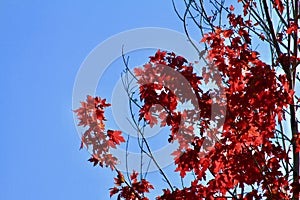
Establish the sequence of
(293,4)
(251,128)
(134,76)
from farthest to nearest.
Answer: (293,4)
(134,76)
(251,128)

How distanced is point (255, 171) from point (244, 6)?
2565 mm

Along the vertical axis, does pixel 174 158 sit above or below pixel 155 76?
below

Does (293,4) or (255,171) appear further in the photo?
(293,4)

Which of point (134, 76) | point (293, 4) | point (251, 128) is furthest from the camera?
point (293, 4)

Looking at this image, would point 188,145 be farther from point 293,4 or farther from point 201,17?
point 293,4

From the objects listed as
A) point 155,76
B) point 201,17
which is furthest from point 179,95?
point 201,17

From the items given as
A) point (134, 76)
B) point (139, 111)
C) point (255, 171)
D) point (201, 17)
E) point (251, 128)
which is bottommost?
point (255, 171)

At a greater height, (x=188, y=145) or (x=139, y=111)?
(x=139, y=111)

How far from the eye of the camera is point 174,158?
501 centimetres

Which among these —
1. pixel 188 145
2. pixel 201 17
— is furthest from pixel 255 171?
pixel 201 17

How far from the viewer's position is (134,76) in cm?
526

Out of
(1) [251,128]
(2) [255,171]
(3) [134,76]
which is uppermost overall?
(3) [134,76]

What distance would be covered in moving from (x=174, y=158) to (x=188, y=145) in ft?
0.70

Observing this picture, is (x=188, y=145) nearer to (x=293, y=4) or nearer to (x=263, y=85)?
(x=263, y=85)
